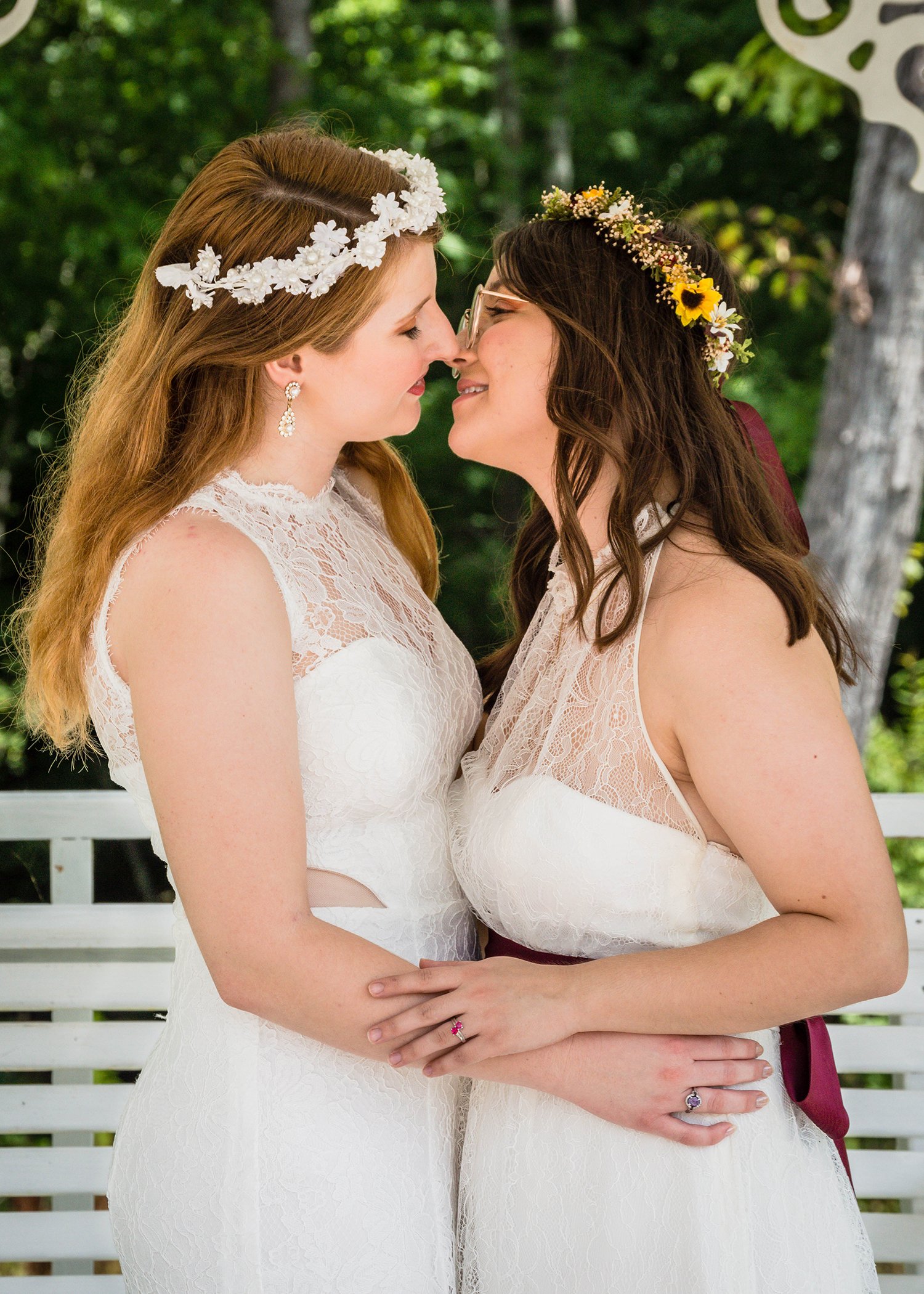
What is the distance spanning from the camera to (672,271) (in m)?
2.04

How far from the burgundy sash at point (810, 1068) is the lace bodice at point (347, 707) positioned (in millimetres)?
250

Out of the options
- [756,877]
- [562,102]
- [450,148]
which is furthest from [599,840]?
[450,148]

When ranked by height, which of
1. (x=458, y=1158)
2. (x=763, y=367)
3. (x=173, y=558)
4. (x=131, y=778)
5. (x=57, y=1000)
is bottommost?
(x=458, y=1158)

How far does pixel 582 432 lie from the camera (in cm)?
202

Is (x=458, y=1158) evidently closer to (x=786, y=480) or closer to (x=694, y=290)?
(x=786, y=480)

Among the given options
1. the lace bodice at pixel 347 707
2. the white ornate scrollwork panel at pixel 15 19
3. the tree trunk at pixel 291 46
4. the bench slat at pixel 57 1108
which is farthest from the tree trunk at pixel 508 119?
the bench slat at pixel 57 1108

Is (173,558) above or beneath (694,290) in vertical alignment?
beneath

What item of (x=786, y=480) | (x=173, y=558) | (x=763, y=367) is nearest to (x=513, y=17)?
(x=763, y=367)

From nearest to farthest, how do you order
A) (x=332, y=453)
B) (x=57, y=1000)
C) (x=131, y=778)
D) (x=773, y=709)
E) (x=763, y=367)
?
(x=773, y=709)
(x=131, y=778)
(x=332, y=453)
(x=57, y=1000)
(x=763, y=367)

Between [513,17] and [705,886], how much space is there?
25.0 ft

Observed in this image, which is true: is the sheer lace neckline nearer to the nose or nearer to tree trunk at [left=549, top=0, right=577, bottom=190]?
the nose

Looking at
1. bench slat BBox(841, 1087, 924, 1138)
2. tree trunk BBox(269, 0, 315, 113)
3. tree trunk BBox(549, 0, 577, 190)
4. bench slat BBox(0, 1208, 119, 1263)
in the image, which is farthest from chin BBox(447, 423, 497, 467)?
tree trunk BBox(549, 0, 577, 190)

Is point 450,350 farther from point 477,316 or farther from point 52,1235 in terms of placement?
point 52,1235

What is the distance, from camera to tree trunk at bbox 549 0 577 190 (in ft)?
24.3
